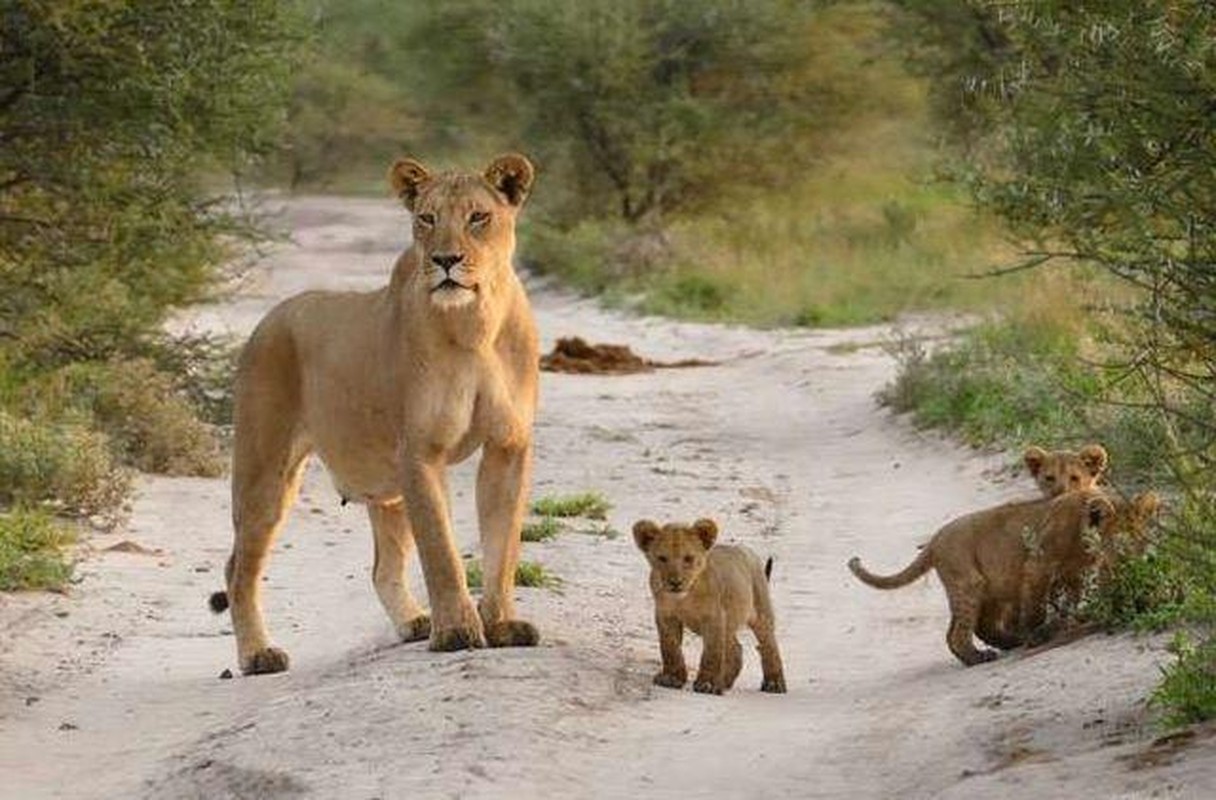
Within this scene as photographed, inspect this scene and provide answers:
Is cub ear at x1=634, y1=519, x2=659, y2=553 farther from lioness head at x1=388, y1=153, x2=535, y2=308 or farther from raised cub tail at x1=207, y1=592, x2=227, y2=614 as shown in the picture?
raised cub tail at x1=207, y1=592, x2=227, y2=614

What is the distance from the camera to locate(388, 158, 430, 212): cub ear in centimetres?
1009

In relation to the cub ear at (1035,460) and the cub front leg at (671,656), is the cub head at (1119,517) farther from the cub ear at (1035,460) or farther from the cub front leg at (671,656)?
the cub front leg at (671,656)

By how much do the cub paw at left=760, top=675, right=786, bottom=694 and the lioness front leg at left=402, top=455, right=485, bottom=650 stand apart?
1002 millimetres

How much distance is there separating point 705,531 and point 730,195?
2740cm

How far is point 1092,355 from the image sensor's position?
1812 centimetres

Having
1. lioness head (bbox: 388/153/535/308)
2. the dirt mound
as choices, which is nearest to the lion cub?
lioness head (bbox: 388/153/535/308)

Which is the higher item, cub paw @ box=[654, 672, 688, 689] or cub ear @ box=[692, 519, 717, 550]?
cub ear @ box=[692, 519, 717, 550]

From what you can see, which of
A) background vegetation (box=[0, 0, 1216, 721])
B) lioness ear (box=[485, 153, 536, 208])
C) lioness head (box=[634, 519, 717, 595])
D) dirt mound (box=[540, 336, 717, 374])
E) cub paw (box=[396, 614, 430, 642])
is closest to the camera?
background vegetation (box=[0, 0, 1216, 721])

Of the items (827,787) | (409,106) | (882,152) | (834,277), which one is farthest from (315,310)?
(409,106)

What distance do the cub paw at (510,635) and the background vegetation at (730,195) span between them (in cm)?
195

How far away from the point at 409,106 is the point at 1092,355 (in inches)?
1429

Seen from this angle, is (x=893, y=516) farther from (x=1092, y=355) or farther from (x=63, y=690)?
(x=63, y=690)

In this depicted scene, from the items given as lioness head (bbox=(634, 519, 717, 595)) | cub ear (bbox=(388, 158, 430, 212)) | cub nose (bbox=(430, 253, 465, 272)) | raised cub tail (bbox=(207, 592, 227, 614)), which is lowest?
raised cub tail (bbox=(207, 592, 227, 614))

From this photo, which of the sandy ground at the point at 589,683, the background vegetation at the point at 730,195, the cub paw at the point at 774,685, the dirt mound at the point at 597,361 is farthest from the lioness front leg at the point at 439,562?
the dirt mound at the point at 597,361
